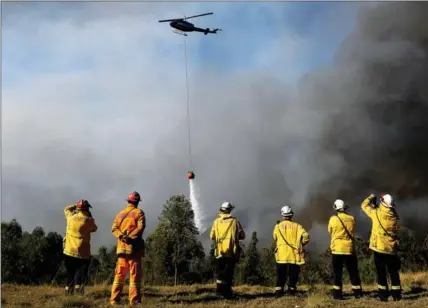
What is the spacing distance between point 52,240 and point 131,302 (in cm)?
4327

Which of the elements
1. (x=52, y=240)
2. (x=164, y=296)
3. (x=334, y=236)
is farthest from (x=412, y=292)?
(x=52, y=240)

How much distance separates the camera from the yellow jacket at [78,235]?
11891 millimetres

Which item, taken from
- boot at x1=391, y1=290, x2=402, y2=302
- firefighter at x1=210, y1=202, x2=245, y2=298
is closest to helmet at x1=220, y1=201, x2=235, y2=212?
firefighter at x1=210, y1=202, x2=245, y2=298

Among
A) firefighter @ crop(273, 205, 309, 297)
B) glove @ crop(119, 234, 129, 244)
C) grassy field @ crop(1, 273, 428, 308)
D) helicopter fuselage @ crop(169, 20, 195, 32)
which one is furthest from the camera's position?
helicopter fuselage @ crop(169, 20, 195, 32)

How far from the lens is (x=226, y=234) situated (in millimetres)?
12227

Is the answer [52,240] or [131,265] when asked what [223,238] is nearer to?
[131,265]

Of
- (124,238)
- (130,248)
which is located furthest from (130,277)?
(124,238)

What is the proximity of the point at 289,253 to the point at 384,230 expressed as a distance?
87.7 inches

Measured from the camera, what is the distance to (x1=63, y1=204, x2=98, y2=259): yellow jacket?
468 inches

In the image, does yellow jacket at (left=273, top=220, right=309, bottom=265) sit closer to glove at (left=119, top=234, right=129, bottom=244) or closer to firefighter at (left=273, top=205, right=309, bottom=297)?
firefighter at (left=273, top=205, right=309, bottom=297)

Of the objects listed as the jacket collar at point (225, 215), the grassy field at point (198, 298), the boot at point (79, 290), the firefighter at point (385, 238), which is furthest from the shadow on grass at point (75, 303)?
the firefighter at point (385, 238)

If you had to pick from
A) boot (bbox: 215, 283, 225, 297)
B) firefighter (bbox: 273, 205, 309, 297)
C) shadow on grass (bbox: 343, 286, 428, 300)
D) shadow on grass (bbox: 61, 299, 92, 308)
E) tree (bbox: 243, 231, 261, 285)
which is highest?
tree (bbox: 243, 231, 261, 285)

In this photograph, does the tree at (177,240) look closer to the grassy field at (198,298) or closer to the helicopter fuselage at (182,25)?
the helicopter fuselage at (182,25)

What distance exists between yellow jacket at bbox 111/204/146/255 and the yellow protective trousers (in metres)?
0.18
